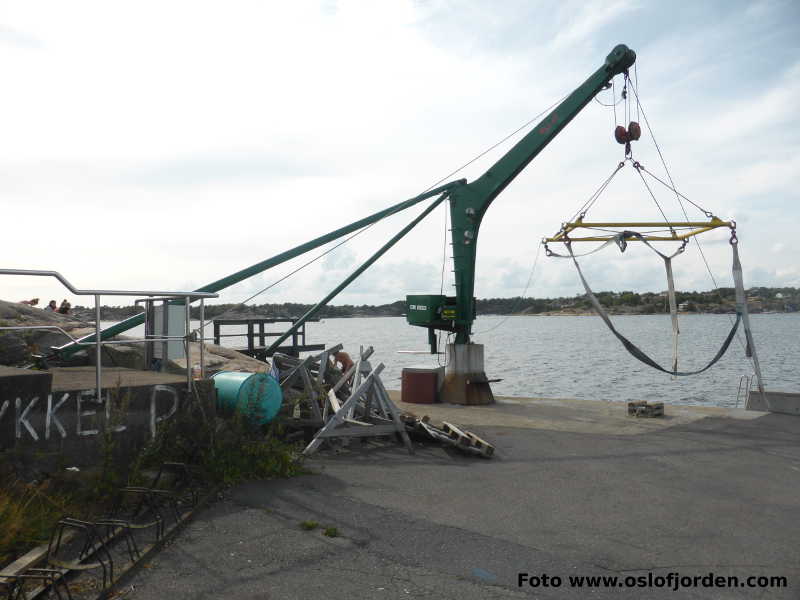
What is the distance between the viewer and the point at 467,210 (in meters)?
17.8

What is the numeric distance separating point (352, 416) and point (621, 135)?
9.87m

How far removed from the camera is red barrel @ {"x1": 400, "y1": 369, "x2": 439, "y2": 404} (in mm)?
17562

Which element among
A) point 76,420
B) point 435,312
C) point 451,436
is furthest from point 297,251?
point 76,420

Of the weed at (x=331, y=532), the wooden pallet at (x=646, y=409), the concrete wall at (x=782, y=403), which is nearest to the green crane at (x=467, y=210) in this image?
the wooden pallet at (x=646, y=409)

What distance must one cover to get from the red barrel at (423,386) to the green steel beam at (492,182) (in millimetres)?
1197

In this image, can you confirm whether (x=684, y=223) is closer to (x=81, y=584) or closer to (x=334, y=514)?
(x=334, y=514)

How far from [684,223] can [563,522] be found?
1054 centimetres

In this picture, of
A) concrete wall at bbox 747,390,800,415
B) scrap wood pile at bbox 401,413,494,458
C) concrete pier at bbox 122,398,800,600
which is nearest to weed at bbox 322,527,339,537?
concrete pier at bbox 122,398,800,600

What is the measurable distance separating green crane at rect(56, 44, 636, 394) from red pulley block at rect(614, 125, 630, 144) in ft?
3.53

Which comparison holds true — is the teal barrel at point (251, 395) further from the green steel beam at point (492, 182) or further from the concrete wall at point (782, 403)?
the concrete wall at point (782, 403)

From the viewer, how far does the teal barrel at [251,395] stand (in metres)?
9.66

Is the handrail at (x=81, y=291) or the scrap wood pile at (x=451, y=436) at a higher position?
the handrail at (x=81, y=291)

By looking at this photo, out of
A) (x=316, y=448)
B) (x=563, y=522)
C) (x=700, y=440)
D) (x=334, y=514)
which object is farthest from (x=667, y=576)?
(x=700, y=440)

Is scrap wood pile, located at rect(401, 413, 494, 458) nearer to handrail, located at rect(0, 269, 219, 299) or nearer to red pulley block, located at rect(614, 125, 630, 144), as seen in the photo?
handrail, located at rect(0, 269, 219, 299)
